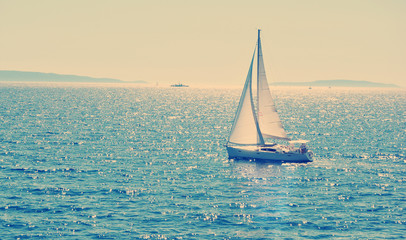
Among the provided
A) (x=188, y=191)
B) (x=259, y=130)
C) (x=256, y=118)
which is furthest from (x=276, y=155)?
(x=188, y=191)

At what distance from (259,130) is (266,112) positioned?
3.60 m

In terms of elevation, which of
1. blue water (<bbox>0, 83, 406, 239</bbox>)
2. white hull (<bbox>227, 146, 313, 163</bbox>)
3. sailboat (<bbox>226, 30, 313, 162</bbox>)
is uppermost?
sailboat (<bbox>226, 30, 313, 162</bbox>)

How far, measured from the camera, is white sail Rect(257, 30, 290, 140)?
70.6 m

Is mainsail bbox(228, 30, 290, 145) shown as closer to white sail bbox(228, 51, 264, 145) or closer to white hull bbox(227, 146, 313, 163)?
white sail bbox(228, 51, 264, 145)

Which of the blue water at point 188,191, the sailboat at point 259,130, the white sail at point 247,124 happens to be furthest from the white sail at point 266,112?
the blue water at point 188,191

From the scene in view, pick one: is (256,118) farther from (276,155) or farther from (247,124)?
(276,155)

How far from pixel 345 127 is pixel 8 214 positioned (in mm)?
89813

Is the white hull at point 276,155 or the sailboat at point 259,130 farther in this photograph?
the sailboat at point 259,130

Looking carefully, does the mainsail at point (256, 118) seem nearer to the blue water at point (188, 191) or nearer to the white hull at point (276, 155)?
the white hull at point (276, 155)

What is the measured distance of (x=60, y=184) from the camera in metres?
52.3

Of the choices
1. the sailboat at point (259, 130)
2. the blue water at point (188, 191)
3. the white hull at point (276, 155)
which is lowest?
the blue water at point (188, 191)

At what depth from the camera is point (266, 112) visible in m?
71.6

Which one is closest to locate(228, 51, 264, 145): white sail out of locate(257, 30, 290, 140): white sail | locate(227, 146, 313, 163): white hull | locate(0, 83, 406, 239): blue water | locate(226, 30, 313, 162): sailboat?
locate(226, 30, 313, 162): sailboat

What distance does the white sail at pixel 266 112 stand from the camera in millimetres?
70562
